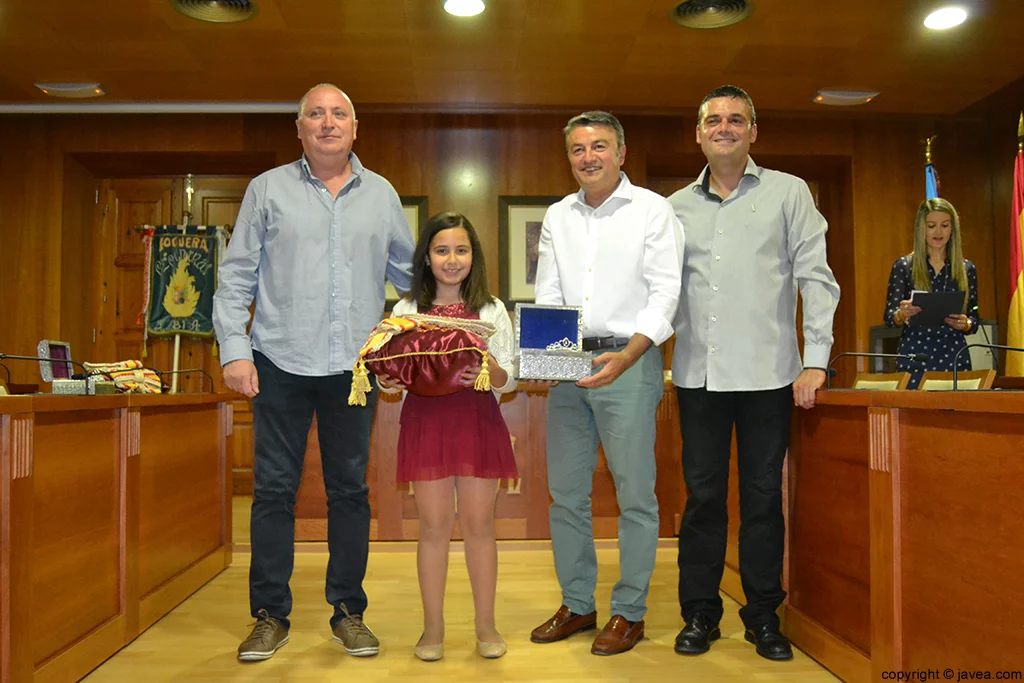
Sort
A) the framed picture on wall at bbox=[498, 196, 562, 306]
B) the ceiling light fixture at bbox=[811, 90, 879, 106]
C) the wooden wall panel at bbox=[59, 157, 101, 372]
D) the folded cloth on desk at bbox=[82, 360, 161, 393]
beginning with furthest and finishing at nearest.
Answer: the wooden wall panel at bbox=[59, 157, 101, 372], the framed picture on wall at bbox=[498, 196, 562, 306], the ceiling light fixture at bbox=[811, 90, 879, 106], the folded cloth on desk at bbox=[82, 360, 161, 393]

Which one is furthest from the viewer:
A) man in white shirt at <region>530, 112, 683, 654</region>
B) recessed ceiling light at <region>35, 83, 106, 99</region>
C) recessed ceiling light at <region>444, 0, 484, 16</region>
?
recessed ceiling light at <region>35, 83, 106, 99</region>

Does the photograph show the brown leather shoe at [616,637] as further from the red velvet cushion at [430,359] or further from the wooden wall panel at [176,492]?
the wooden wall panel at [176,492]

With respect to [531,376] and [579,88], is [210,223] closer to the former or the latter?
[579,88]

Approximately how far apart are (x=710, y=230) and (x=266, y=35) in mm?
2818

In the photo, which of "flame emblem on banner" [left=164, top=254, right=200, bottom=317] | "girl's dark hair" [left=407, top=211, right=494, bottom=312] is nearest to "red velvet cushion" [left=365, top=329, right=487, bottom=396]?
"girl's dark hair" [left=407, top=211, right=494, bottom=312]

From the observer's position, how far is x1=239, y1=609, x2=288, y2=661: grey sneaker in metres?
2.16

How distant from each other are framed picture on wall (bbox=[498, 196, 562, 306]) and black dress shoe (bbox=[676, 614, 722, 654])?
3.23 m

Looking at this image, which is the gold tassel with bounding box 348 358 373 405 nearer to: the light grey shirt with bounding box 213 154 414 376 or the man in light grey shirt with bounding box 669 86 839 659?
the light grey shirt with bounding box 213 154 414 376

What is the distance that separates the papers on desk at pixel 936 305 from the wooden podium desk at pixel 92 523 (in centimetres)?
280

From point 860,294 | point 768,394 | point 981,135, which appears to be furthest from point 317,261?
point 981,135

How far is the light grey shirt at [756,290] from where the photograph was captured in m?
2.17

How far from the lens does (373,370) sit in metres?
1.98

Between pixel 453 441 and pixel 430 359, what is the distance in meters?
0.25

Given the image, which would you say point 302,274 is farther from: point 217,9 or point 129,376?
point 217,9
